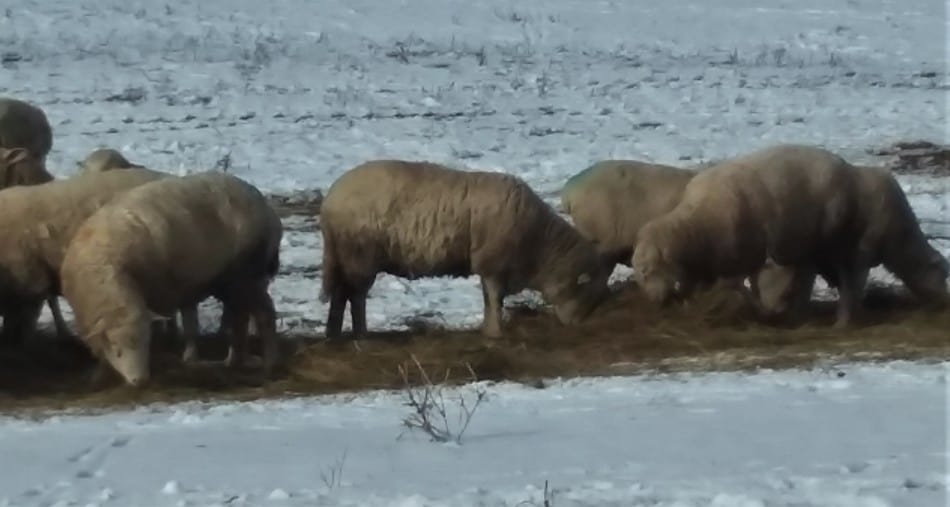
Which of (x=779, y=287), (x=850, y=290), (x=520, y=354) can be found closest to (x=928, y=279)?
(x=850, y=290)

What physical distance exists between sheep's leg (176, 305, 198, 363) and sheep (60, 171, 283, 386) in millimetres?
43

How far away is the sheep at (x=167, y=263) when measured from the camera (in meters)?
10.4

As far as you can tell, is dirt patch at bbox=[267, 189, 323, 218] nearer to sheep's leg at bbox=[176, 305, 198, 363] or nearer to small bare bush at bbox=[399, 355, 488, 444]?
sheep's leg at bbox=[176, 305, 198, 363]

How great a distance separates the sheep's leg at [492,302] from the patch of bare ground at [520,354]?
0.46 ft

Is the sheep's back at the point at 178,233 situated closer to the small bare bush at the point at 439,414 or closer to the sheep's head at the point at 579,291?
the small bare bush at the point at 439,414

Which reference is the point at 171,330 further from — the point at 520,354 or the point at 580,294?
the point at 580,294

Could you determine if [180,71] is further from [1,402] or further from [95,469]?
[95,469]

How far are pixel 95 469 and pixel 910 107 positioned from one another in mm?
21110

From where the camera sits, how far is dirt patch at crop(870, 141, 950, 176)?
2088cm

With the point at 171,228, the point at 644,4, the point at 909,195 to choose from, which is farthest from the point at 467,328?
the point at 644,4

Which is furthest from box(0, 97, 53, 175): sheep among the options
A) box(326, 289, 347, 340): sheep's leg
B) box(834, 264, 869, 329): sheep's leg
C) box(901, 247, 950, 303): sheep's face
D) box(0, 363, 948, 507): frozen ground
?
box(901, 247, 950, 303): sheep's face

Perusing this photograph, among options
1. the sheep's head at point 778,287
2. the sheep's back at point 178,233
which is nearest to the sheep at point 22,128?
the sheep's back at point 178,233

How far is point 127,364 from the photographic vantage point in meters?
10.4

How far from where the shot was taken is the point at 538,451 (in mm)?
7688
